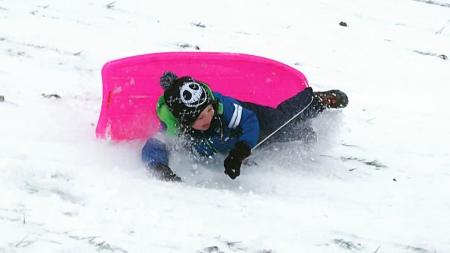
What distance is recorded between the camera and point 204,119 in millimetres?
2562

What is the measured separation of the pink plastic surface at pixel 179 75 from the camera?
2.99 meters

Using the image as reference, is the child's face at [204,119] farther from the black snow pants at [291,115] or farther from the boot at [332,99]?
the boot at [332,99]

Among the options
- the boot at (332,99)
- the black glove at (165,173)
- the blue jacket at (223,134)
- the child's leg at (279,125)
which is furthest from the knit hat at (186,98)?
the boot at (332,99)

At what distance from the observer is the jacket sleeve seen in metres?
2.67

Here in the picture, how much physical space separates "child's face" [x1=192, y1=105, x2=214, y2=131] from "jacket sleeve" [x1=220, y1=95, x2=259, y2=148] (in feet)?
0.35

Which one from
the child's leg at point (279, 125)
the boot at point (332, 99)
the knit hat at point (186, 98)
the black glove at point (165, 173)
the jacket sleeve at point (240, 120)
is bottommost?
the black glove at point (165, 173)

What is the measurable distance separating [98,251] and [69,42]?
2119 millimetres

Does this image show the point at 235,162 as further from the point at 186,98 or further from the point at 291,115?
the point at 291,115

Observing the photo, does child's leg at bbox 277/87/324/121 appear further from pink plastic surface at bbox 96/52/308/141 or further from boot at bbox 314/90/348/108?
A: pink plastic surface at bbox 96/52/308/141

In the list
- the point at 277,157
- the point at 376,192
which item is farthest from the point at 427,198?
the point at 277,157

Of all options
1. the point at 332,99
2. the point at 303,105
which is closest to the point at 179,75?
the point at 303,105

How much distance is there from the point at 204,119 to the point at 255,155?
0.40 metres

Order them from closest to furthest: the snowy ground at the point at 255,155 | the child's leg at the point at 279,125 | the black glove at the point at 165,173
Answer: the snowy ground at the point at 255,155 < the black glove at the point at 165,173 < the child's leg at the point at 279,125

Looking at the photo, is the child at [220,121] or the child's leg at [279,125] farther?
the child's leg at [279,125]
